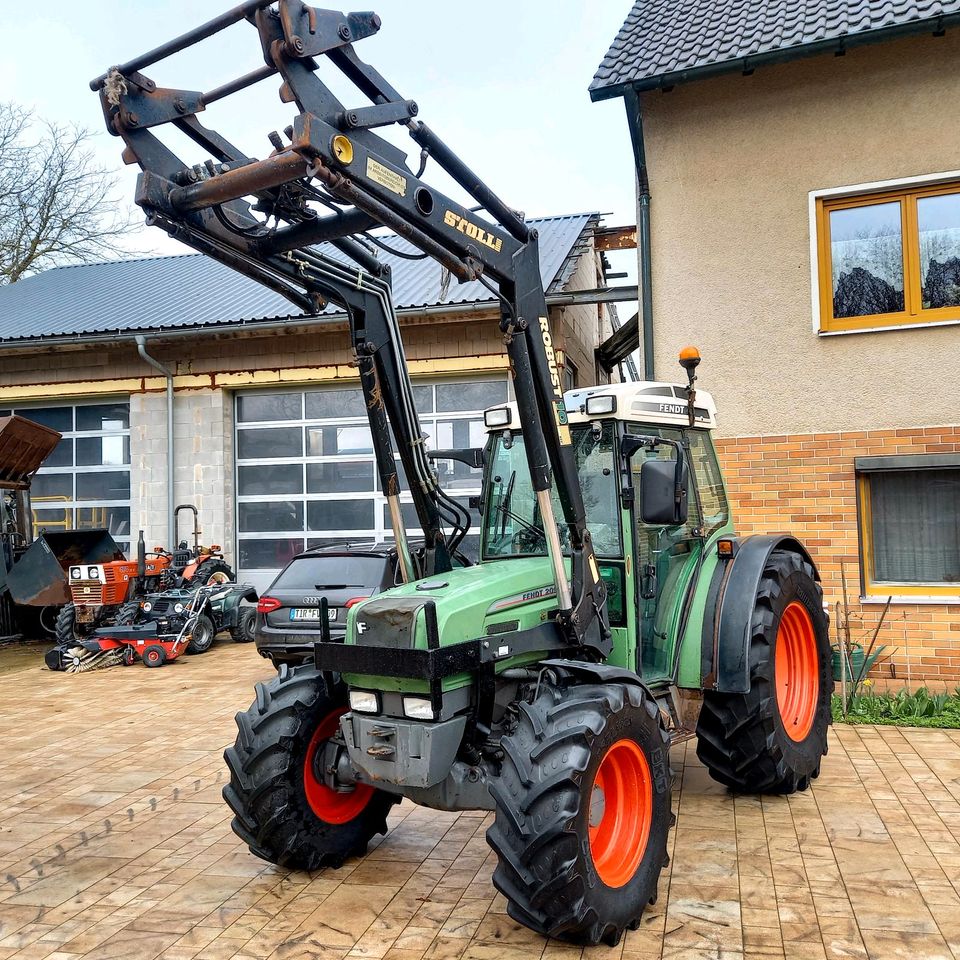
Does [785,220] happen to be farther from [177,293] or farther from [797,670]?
[177,293]

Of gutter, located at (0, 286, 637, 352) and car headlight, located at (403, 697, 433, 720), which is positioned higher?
gutter, located at (0, 286, 637, 352)

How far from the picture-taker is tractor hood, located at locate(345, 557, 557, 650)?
3.92 meters

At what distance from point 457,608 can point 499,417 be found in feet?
5.39

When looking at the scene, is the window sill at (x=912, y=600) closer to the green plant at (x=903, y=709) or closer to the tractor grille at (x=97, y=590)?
the green plant at (x=903, y=709)

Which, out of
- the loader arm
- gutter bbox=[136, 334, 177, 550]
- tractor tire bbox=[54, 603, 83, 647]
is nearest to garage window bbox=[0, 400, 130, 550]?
gutter bbox=[136, 334, 177, 550]

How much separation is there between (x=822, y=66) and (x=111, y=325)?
33.8ft

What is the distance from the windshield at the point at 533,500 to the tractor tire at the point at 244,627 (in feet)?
A: 25.1

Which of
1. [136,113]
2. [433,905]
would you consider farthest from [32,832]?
[136,113]

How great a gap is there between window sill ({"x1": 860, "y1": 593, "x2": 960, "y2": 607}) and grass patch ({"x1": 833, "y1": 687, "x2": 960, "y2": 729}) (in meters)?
0.85

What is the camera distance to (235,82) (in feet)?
12.3

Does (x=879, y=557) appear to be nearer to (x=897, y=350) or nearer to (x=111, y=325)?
(x=897, y=350)

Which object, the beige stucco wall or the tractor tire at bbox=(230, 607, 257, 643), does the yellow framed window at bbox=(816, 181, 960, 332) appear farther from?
the tractor tire at bbox=(230, 607, 257, 643)

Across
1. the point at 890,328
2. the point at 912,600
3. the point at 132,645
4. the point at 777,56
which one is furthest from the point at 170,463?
the point at 912,600

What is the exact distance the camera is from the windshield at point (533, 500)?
15.9 ft
